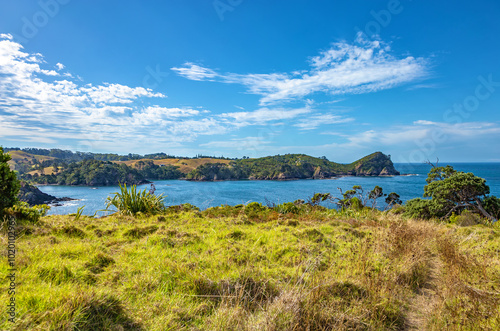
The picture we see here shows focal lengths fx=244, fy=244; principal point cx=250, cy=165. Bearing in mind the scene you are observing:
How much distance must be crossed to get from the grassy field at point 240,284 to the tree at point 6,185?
99 centimetres

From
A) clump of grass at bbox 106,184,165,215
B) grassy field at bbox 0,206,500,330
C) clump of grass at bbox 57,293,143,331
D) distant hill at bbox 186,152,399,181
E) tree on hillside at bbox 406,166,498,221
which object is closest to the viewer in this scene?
clump of grass at bbox 57,293,143,331

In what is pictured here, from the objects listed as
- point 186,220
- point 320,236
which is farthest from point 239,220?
point 320,236

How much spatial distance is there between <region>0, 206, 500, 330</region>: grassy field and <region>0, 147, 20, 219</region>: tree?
Result: 38.8 inches

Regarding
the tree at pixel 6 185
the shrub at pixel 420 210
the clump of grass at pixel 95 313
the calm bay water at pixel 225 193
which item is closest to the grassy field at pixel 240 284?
the clump of grass at pixel 95 313

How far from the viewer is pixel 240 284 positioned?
3791 millimetres

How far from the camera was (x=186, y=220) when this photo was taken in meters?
8.70

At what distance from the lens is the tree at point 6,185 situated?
6.29 m

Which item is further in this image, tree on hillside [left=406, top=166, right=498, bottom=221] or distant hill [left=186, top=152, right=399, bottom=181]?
Result: distant hill [left=186, top=152, right=399, bottom=181]

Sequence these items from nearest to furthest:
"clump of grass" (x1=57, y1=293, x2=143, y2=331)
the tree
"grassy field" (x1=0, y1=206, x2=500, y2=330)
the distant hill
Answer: "clump of grass" (x1=57, y1=293, x2=143, y2=331) < "grassy field" (x1=0, y1=206, x2=500, y2=330) < the tree < the distant hill

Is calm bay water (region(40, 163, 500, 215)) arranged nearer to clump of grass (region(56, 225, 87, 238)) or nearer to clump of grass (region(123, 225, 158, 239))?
clump of grass (region(123, 225, 158, 239))

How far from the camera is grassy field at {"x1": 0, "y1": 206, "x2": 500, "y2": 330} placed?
113 inches

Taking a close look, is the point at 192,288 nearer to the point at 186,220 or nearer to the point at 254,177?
the point at 186,220

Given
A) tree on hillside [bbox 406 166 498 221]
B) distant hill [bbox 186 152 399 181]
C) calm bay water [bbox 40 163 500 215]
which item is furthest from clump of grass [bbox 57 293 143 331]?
distant hill [bbox 186 152 399 181]

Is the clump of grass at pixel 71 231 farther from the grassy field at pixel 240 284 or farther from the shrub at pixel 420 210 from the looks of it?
the shrub at pixel 420 210
